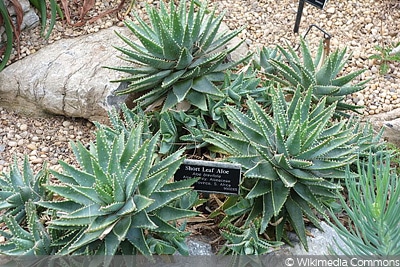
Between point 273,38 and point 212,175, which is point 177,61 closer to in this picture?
point 212,175

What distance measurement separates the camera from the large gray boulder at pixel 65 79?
2.96m

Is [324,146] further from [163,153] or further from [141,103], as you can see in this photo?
[141,103]

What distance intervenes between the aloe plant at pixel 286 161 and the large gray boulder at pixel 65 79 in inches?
40.6

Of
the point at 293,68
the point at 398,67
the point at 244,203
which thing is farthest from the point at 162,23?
the point at 398,67

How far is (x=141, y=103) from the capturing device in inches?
105

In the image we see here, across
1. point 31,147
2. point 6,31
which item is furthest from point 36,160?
point 6,31

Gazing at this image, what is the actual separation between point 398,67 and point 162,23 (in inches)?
68.0

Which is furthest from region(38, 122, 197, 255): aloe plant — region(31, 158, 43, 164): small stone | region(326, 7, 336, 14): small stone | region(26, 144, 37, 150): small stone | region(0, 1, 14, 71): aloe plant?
region(326, 7, 336, 14): small stone

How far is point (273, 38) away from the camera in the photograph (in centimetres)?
339

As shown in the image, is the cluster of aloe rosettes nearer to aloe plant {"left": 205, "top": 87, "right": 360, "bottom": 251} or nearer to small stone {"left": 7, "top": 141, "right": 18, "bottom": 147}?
aloe plant {"left": 205, "top": 87, "right": 360, "bottom": 251}

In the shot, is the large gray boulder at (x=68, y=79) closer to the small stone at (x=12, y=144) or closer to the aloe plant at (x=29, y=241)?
the small stone at (x=12, y=144)

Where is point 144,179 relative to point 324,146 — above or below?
below

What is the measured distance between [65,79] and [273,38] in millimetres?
1403

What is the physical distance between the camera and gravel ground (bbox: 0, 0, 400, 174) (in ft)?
9.90
